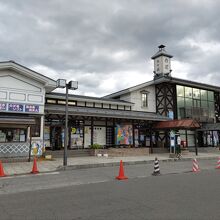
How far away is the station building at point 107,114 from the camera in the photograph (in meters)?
16.8

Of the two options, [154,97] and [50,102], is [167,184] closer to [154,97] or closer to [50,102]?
[50,102]

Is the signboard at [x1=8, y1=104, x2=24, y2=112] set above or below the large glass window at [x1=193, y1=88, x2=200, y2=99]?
below

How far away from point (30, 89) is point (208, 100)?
25.0 m

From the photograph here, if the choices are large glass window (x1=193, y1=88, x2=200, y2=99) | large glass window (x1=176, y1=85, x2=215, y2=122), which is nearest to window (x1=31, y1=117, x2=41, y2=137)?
large glass window (x1=176, y1=85, x2=215, y2=122)

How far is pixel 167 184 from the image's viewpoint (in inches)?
337

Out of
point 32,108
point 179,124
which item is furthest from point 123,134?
point 32,108

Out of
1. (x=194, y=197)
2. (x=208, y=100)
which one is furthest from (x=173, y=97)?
(x=194, y=197)

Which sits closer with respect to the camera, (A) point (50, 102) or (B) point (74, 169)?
(B) point (74, 169)

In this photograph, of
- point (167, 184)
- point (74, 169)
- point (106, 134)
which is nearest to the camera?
point (167, 184)

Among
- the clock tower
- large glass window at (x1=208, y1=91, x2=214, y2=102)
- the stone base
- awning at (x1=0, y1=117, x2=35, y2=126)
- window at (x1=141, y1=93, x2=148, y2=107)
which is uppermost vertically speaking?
the clock tower

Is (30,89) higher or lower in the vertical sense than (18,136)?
higher

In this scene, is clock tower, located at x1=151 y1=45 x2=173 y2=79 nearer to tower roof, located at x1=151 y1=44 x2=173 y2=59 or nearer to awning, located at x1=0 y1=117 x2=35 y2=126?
tower roof, located at x1=151 y1=44 x2=173 y2=59

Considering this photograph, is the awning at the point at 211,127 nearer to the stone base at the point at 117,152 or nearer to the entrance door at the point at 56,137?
the stone base at the point at 117,152

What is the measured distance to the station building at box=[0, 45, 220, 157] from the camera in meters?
16.8
